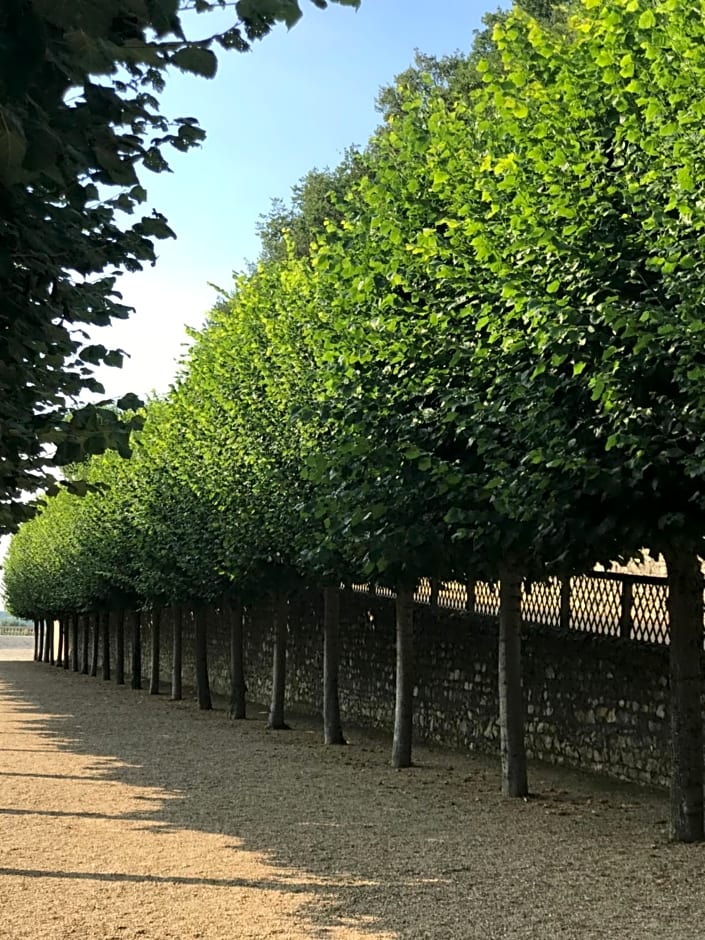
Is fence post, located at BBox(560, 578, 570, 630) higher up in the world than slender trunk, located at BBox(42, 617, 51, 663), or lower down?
higher up

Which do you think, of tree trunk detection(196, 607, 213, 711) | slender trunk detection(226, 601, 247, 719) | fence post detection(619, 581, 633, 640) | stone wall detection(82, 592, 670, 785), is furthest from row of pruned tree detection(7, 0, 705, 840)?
tree trunk detection(196, 607, 213, 711)

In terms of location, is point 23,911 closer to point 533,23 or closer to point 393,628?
point 533,23

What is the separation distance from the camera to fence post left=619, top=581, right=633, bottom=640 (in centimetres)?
1356

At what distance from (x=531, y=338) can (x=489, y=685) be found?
879cm

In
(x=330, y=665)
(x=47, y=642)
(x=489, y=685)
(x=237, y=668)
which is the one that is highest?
(x=330, y=665)

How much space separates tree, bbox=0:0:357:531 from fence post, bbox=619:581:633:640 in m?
8.30

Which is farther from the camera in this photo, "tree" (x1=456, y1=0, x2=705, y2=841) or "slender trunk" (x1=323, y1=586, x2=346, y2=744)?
"slender trunk" (x1=323, y1=586, x2=346, y2=744)

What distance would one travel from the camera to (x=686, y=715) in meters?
9.30

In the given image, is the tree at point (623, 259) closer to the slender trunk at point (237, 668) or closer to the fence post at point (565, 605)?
the fence post at point (565, 605)

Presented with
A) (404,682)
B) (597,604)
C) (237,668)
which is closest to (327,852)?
(404,682)

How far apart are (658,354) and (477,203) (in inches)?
118

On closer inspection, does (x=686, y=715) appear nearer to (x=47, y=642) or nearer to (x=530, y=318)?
(x=530, y=318)

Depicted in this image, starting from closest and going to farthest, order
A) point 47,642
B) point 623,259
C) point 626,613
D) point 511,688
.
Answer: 1. point 623,259
2. point 511,688
3. point 626,613
4. point 47,642

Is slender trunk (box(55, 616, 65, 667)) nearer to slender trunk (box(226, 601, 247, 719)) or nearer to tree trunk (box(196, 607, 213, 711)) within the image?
tree trunk (box(196, 607, 213, 711))
